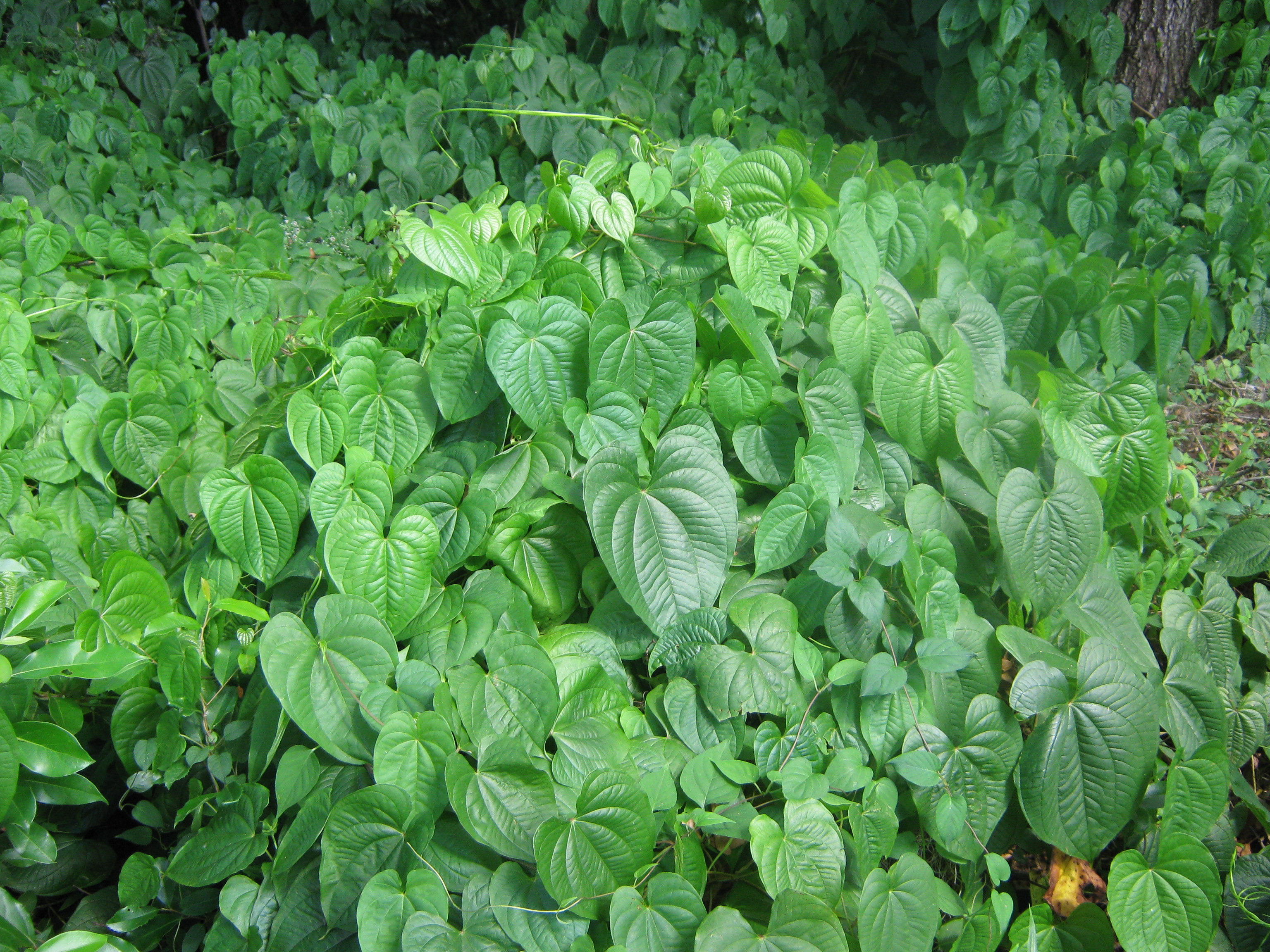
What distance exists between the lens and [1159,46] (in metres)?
3.39

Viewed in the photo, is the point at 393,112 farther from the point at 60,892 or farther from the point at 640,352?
the point at 60,892

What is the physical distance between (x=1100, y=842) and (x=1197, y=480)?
1345mm

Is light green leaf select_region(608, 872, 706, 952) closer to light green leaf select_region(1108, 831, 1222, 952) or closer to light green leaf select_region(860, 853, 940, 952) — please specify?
light green leaf select_region(860, 853, 940, 952)

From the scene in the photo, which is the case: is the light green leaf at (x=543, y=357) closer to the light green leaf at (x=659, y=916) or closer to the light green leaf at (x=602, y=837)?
the light green leaf at (x=602, y=837)

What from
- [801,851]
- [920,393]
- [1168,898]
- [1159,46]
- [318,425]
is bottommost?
[1168,898]

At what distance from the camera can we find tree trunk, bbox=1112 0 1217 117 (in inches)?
131

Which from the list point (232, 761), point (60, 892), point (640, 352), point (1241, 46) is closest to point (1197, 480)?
point (640, 352)

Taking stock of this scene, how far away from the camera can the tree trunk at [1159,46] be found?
3316 millimetres

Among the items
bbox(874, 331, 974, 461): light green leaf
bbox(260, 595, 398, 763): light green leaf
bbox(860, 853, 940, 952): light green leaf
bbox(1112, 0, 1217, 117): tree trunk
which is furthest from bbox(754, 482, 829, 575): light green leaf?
bbox(1112, 0, 1217, 117): tree trunk

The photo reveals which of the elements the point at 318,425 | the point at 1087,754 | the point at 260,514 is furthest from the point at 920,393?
the point at 260,514

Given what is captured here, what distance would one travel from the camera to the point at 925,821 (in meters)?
1.27

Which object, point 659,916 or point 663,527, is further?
point 663,527

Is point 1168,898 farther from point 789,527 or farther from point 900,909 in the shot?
point 789,527

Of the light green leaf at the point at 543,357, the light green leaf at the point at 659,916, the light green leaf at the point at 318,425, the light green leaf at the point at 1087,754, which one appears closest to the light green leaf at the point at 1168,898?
the light green leaf at the point at 1087,754
